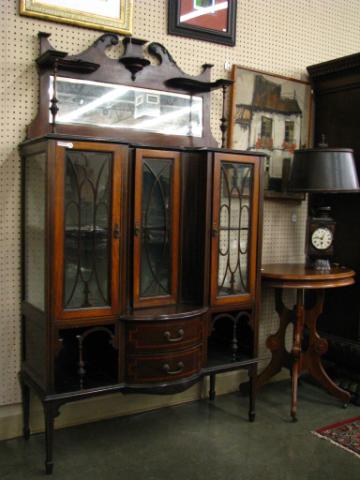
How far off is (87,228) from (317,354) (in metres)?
1.93

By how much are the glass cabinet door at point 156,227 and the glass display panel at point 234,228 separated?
0.95 feet

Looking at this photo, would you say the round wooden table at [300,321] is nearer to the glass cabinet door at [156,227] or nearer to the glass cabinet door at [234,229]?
the glass cabinet door at [234,229]

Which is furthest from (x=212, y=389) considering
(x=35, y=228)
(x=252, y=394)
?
(x=35, y=228)

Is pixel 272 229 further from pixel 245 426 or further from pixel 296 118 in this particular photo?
pixel 245 426

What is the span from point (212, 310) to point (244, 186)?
29.9 inches

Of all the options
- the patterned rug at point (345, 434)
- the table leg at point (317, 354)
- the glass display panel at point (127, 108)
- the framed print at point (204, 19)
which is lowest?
the patterned rug at point (345, 434)

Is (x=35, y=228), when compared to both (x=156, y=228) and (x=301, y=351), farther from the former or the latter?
(x=301, y=351)

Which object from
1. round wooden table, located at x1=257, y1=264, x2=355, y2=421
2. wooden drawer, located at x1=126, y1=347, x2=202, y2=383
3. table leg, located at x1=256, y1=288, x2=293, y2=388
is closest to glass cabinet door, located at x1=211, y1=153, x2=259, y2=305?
round wooden table, located at x1=257, y1=264, x2=355, y2=421

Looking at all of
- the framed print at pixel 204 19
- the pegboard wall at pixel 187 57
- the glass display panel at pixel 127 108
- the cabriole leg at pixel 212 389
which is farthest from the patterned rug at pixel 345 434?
the framed print at pixel 204 19

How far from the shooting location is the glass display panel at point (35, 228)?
2672 millimetres

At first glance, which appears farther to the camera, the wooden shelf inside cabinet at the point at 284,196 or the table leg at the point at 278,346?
the wooden shelf inside cabinet at the point at 284,196

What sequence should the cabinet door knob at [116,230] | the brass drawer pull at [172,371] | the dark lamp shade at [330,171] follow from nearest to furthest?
the cabinet door knob at [116,230] < the brass drawer pull at [172,371] < the dark lamp shade at [330,171]

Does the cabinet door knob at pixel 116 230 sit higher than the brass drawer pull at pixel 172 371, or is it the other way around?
the cabinet door knob at pixel 116 230

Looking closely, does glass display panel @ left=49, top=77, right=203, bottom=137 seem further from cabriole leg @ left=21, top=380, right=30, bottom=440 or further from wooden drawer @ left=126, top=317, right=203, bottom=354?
cabriole leg @ left=21, top=380, right=30, bottom=440
